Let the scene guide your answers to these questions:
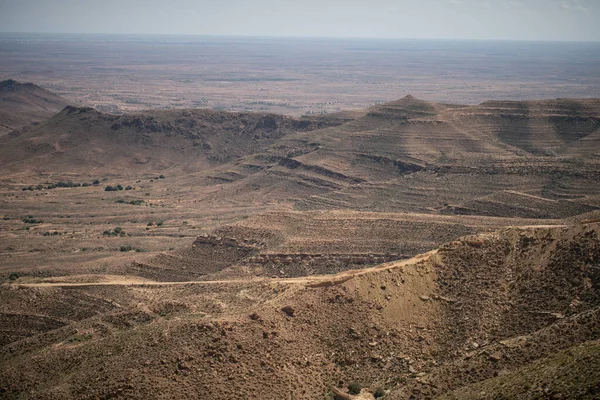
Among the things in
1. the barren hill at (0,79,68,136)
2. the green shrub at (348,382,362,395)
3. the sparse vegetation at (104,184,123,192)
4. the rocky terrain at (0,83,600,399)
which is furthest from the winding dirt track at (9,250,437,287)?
the barren hill at (0,79,68,136)

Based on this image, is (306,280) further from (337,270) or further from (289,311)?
(337,270)

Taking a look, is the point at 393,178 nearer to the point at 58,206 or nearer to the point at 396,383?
the point at 58,206

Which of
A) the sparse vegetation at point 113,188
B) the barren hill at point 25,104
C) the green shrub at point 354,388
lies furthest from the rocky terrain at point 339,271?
the barren hill at point 25,104

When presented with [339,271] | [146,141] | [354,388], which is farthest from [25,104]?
[354,388]

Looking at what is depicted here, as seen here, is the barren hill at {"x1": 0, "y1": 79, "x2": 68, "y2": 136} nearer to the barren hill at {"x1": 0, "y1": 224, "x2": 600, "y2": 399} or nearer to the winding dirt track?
the winding dirt track

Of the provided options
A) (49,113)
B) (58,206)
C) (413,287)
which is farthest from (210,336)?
(49,113)

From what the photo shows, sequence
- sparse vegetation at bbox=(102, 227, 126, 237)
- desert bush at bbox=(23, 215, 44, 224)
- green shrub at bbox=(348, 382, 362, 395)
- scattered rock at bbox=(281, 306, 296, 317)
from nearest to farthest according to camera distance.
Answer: green shrub at bbox=(348, 382, 362, 395)
scattered rock at bbox=(281, 306, 296, 317)
sparse vegetation at bbox=(102, 227, 126, 237)
desert bush at bbox=(23, 215, 44, 224)
